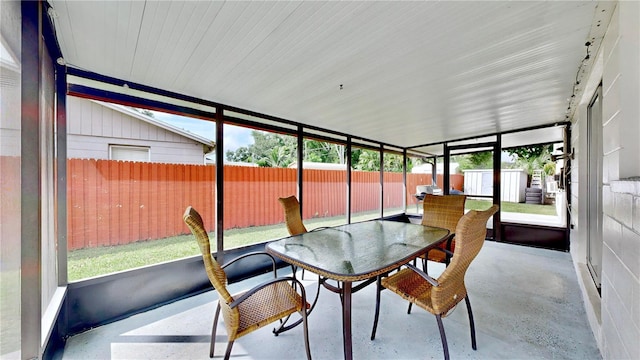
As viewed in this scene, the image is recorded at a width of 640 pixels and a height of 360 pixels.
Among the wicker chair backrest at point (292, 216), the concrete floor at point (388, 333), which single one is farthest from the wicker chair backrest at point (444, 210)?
the wicker chair backrest at point (292, 216)

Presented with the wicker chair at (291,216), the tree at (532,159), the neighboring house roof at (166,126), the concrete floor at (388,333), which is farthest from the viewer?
the tree at (532,159)

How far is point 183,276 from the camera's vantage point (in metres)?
2.60

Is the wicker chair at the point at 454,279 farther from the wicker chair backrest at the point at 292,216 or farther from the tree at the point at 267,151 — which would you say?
the tree at the point at 267,151

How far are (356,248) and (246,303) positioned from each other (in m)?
0.97

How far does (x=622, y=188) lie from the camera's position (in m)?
1.11

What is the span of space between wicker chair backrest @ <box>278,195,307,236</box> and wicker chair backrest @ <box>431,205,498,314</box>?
172 cm

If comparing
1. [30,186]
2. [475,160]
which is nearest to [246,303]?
[30,186]

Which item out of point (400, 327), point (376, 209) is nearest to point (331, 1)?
point (400, 327)

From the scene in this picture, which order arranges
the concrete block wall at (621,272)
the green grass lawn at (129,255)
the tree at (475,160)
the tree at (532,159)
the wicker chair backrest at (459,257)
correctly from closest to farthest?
the concrete block wall at (621,272), the wicker chair backrest at (459,257), the green grass lawn at (129,255), the tree at (475,160), the tree at (532,159)

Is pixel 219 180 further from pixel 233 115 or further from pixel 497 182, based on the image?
pixel 497 182

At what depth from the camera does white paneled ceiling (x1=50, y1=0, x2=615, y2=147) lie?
4.47ft

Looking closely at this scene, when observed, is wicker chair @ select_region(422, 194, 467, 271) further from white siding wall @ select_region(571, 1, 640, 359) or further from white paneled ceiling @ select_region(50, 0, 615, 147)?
white siding wall @ select_region(571, 1, 640, 359)

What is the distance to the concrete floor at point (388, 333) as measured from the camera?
1736mm

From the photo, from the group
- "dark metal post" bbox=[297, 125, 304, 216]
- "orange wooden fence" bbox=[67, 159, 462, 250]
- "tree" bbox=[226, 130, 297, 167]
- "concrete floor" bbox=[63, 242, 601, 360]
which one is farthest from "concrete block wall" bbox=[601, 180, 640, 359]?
"tree" bbox=[226, 130, 297, 167]
